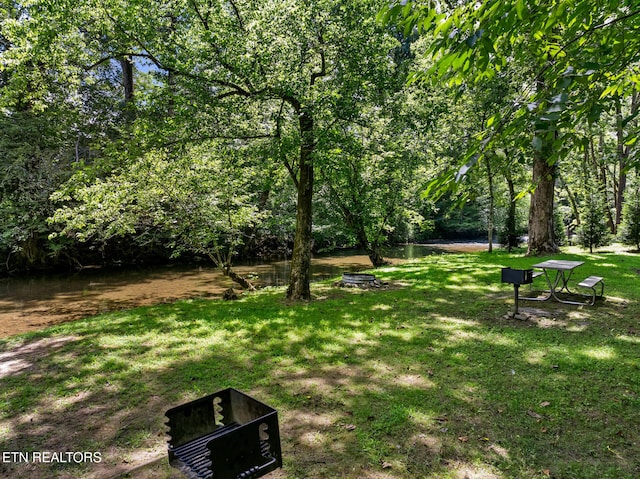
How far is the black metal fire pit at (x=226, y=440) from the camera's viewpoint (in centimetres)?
167

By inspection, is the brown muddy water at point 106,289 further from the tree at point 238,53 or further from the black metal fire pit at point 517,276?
the black metal fire pit at point 517,276

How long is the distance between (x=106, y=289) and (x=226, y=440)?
14.6m

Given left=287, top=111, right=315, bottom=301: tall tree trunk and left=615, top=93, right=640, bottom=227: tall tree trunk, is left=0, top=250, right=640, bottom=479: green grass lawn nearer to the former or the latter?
left=287, top=111, right=315, bottom=301: tall tree trunk

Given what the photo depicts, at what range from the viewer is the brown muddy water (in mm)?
10172

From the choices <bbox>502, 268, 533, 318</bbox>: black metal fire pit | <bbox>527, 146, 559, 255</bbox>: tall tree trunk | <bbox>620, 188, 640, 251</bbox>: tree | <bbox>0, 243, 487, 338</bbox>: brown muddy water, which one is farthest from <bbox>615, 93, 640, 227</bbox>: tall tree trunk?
<bbox>0, 243, 487, 338</bbox>: brown muddy water

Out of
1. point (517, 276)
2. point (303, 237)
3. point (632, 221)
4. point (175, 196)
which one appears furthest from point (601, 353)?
point (632, 221)

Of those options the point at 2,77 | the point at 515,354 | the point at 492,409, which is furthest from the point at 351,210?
the point at 2,77

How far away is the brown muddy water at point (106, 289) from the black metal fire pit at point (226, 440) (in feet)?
27.1

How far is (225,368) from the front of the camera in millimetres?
4898

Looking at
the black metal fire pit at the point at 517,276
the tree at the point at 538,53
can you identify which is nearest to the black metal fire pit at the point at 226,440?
the tree at the point at 538,53

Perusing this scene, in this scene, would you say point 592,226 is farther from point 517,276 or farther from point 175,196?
point 175,196

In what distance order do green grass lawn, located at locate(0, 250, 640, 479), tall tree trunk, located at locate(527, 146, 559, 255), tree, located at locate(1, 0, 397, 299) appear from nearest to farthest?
green grass lawn, located at locate(0, 250, 640, 479) → tree, located at locate(1, 0, 397, 299) → tall tree trunk, located at locate(527, 146, 559, 255)

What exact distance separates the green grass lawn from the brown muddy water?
3.42 metres

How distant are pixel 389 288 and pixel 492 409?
644 centimetres
